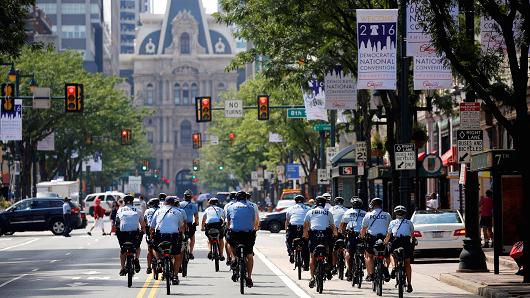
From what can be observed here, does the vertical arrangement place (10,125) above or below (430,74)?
above

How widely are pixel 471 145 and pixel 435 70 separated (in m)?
3.76

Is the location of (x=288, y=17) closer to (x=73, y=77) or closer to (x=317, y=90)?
(x=317, y=90)

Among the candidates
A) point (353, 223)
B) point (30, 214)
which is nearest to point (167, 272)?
point (353, 223)

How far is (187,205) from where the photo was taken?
1372 inches

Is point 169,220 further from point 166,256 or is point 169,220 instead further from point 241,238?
point 241,238

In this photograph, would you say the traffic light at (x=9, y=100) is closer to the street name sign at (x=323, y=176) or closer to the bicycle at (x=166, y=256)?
the street name sign at (x=323, y=176)

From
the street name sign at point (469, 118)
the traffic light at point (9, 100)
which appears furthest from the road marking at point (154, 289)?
the traffic light at point (9, 100)

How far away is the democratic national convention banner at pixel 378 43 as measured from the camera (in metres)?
32.8

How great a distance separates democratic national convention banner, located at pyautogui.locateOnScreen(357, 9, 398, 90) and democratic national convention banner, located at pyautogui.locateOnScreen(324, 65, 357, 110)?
10.0 meters

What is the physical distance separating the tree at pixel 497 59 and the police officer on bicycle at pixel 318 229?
3.77 m

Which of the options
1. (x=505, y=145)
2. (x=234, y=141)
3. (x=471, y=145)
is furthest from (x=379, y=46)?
(x=234, y=141)

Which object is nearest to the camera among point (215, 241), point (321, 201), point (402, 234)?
point (402, 234)

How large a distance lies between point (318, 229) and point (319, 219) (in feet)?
0.90

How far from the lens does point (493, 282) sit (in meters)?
26.3
